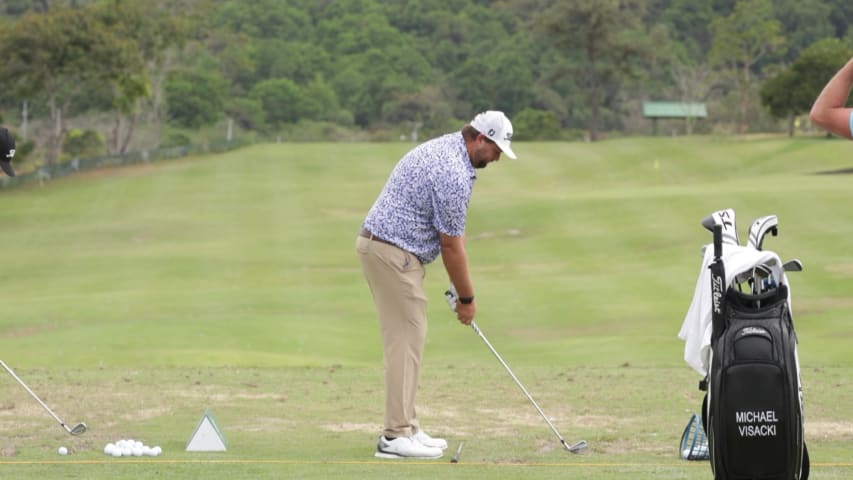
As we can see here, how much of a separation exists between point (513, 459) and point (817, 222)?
24.5 m

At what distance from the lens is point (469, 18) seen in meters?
127

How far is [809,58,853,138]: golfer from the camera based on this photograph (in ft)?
19.0

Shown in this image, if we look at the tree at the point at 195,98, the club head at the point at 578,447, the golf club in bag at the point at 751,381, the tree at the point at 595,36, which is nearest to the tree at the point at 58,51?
the tree at the point at 195,98

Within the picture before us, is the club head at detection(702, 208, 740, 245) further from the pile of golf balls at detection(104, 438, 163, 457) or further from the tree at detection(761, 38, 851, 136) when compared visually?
the tree at detection(761, 38, 851, 136)

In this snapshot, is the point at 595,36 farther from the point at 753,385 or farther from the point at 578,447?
the point at 753,385

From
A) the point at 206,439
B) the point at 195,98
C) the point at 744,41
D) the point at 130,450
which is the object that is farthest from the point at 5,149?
the point at 195,98

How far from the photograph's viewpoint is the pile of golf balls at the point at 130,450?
24.9 ft

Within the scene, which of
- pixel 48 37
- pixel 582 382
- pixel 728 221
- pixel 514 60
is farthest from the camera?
pixel 514 60

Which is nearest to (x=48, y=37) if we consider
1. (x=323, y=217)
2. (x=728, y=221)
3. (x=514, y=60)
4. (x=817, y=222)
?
(x=323, y=217)

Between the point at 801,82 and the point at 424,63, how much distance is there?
5346 centimetres

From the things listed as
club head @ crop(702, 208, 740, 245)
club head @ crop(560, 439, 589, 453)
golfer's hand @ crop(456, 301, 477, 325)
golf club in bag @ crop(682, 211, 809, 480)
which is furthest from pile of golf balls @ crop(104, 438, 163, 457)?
club head @ crop(702, 208, 740, 245)

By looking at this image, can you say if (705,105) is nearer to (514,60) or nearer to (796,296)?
(514,60)

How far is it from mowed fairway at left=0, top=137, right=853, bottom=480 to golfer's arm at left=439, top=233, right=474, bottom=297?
97 cm

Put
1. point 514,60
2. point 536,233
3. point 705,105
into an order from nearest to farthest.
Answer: point 536,233 → point 705,105 → point 514,60
